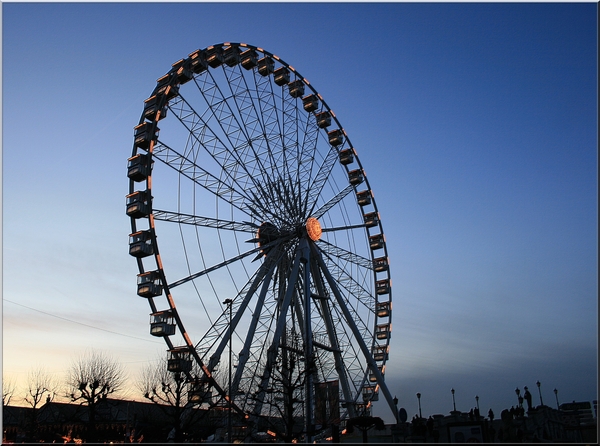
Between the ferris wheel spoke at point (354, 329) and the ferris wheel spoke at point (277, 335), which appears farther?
the ferris wheel spoke at point (354, 329)

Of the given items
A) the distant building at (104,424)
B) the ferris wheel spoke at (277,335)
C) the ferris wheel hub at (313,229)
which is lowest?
the distant building at (104,424)

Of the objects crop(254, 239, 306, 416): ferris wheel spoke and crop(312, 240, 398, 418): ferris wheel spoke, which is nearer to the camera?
crop(254, 239, 306, 416): ferris wheel spoke

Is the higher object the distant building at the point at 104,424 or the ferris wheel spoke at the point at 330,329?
the ferris wheel spoke at the point at 330,329

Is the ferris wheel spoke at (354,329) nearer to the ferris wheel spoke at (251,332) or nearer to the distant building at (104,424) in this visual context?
the ferris wheel spoke at (251,332)

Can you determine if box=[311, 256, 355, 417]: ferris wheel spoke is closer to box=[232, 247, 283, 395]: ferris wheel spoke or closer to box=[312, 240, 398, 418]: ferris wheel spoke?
box=[312, 240, 398, 418]: ferris wheel spoke

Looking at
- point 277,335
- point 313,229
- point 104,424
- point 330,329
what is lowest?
point 104,424

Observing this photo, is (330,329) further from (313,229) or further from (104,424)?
(104,424)

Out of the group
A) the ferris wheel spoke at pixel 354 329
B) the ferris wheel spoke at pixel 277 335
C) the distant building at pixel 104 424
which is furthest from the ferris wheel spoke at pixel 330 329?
the distant building at pixel 104 424

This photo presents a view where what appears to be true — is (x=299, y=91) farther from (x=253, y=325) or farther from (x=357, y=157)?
(x=253, y=325)

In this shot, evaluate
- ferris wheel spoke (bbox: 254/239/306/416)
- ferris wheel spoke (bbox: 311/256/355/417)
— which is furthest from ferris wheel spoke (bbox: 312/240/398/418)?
ferris wheel spoke (bbox: 254/239/306/416)

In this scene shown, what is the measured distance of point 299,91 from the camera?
3916cm

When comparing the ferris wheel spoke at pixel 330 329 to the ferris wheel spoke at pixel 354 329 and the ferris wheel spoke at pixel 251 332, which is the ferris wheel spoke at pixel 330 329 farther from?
the ferris wheel spoke at pixel 251 332

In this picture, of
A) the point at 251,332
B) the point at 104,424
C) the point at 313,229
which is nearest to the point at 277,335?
the point at 251,332

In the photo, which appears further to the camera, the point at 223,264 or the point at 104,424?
the point at 104,424
